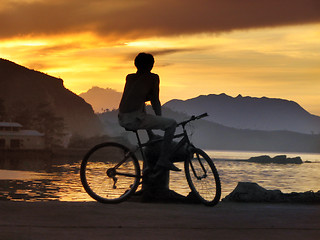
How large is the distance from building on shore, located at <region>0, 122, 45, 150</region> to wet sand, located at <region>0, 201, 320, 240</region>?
13207 cm

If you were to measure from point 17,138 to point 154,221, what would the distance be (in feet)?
451

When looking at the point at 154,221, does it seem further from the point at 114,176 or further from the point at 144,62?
the point at 144,62

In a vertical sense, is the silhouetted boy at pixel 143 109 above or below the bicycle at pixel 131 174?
above

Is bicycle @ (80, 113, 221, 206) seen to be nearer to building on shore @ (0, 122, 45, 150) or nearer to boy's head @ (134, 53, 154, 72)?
boy's head @ (134, 53, 154, 72)

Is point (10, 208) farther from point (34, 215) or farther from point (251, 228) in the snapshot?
point (251, 228)

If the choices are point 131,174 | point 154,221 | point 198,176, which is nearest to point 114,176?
point 131,174

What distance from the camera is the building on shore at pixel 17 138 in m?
138

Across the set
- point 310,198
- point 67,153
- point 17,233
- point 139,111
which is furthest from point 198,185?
point 67,153

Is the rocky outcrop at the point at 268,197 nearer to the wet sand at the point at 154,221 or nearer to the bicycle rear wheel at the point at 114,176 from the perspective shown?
the wet sand at the point at 154,221

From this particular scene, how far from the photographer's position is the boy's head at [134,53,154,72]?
7.59 meters

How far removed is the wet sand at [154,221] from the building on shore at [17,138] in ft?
433

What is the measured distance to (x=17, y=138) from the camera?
139 metres

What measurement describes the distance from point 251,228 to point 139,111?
8.16ft

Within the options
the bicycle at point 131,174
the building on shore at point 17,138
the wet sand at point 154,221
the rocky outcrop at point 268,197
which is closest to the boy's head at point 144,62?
the bicycle at point 131,174
